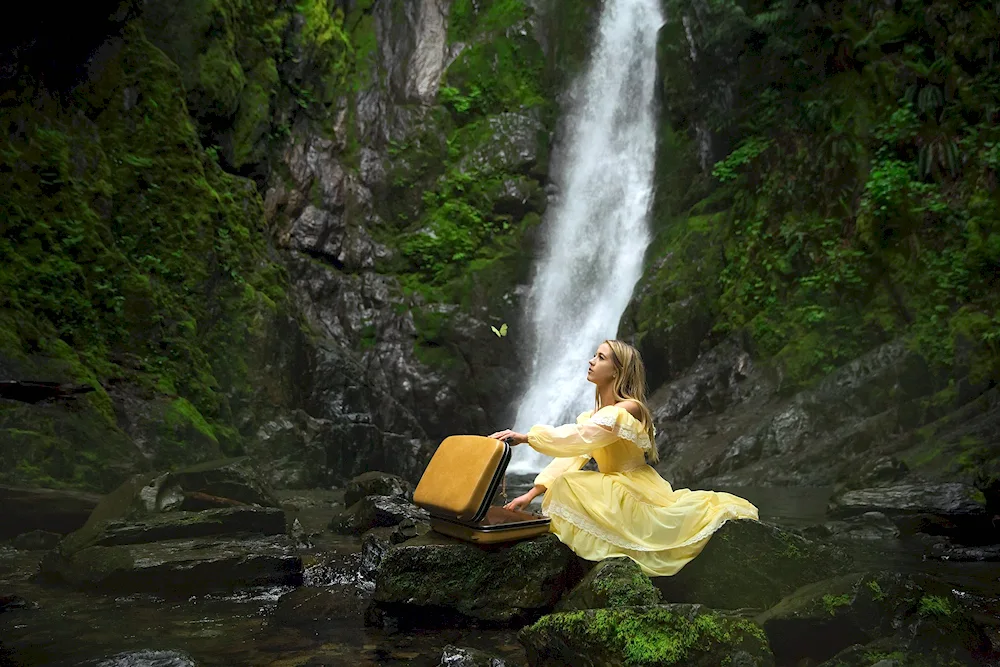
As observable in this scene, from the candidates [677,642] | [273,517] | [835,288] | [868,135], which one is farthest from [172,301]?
[868,135]

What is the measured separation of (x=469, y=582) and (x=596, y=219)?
577 inches

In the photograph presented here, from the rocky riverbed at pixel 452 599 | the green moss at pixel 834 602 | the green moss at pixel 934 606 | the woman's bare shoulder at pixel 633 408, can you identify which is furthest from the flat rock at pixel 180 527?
the green moss at pixel 934 606

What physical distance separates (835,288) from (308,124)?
12167 millimetres

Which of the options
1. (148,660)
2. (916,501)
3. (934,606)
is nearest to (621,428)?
(934,606)

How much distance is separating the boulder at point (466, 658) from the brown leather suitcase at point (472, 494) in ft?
2.28

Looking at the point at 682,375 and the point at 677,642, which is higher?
the point at 677,642

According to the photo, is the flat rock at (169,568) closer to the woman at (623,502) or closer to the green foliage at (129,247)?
the woman at (623,502)

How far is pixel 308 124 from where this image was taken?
1695 cm

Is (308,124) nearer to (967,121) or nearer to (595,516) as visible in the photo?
(967,121)

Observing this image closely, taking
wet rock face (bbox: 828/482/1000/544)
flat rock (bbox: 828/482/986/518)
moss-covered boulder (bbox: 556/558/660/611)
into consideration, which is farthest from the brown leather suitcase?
flat rock (bbox: 828/482/986/518)

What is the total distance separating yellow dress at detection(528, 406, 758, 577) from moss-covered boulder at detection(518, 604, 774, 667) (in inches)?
35.2

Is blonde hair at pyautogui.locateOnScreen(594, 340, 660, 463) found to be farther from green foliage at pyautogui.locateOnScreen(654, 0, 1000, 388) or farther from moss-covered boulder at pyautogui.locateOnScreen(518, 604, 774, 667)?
green foliage at pyautogui.locateOnScreen(654, 0, 1000, 388)

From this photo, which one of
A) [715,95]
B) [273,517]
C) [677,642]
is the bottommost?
[273,517]

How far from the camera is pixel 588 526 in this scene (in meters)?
4.04
